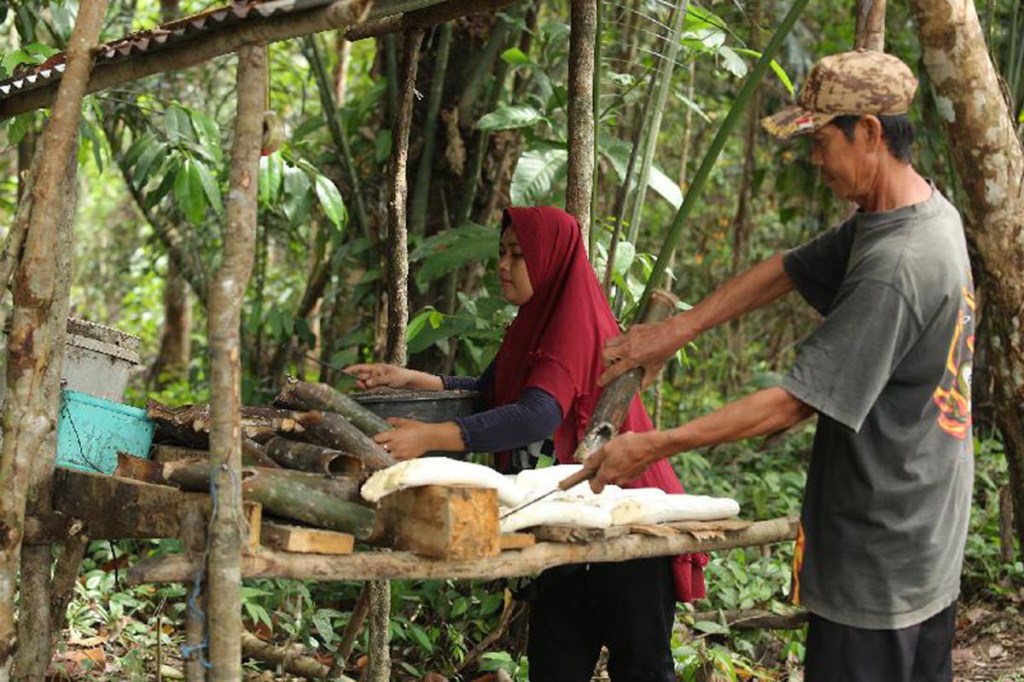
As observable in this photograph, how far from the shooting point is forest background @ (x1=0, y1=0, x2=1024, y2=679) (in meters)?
4.91

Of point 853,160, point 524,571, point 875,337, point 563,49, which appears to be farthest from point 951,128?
point 563,49

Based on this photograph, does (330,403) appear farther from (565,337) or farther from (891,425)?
(891,425)

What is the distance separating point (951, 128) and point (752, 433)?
2043 millimetres

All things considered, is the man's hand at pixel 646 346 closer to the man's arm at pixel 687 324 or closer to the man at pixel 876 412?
the man's arm at pixel 687 324

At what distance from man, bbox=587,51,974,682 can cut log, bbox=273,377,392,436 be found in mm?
777

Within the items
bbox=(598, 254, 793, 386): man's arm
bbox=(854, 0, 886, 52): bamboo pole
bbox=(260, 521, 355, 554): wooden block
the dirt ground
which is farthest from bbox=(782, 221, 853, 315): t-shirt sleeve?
the dirt ground

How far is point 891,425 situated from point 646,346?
0.76 m

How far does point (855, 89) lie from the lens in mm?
2666

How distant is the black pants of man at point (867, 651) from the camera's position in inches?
107

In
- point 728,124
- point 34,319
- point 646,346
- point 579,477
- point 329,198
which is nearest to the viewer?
point 579,477

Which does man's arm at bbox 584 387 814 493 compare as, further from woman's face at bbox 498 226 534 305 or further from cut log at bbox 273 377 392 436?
woman's face at bbox 498 226 534 305

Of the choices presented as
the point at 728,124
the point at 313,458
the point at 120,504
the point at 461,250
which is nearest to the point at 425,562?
the point at 313,458

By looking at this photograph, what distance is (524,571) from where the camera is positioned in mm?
2957

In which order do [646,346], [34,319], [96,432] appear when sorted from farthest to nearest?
[96,432], [646,346], [34,319]
